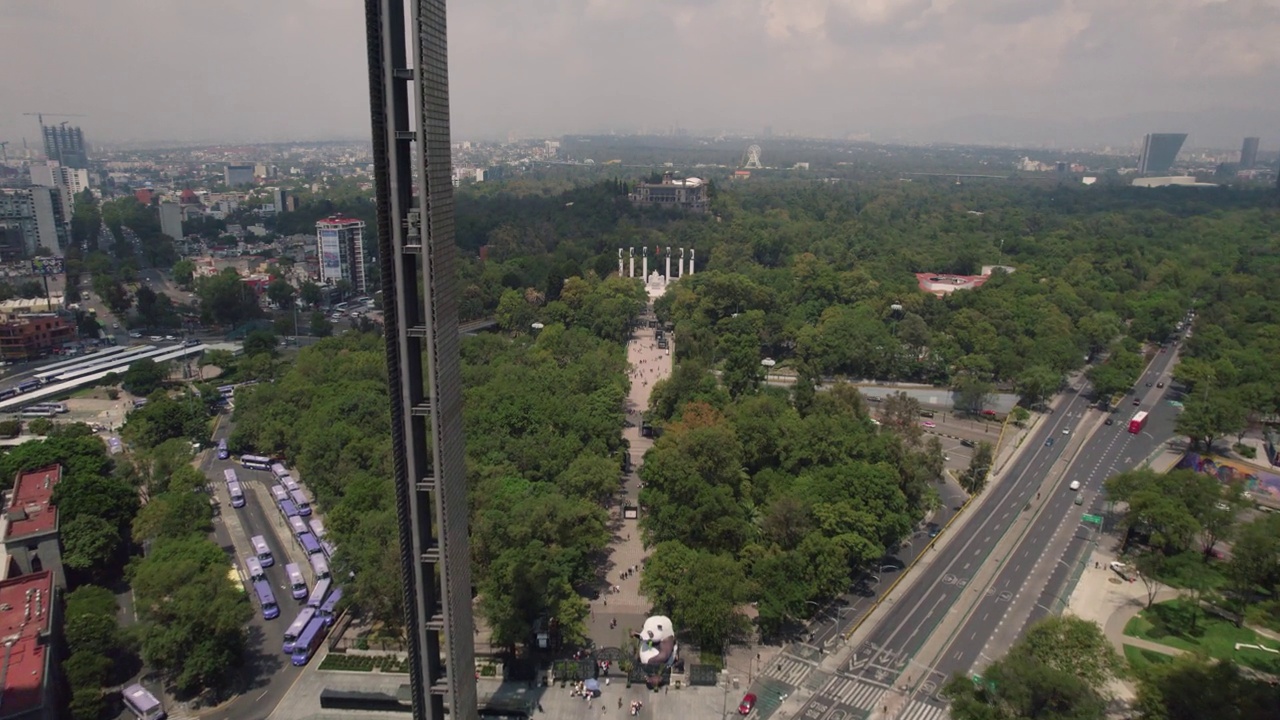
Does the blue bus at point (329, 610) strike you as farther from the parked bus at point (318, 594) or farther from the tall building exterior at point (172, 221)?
the tall building exterior at point (172, 221)

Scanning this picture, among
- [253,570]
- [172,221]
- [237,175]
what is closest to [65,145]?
[237,175]

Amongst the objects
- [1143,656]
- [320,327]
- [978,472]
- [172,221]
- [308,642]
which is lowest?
[1143,656]

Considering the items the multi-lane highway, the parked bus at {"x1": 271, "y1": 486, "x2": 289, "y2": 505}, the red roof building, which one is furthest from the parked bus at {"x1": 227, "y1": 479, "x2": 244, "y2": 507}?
the multi-lane highway

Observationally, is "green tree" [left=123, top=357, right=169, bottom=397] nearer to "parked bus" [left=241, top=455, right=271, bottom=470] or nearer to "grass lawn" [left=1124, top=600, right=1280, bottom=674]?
"parked bus" [left=241, top=455, right=271, bottom=470]

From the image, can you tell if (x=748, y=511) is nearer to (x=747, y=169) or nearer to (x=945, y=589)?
(x=945, y=589)

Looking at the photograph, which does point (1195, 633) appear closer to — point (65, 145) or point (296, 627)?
point (296, 627)

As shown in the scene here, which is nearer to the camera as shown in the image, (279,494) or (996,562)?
(996,562)

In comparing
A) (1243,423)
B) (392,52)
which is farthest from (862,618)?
(1243,423)
